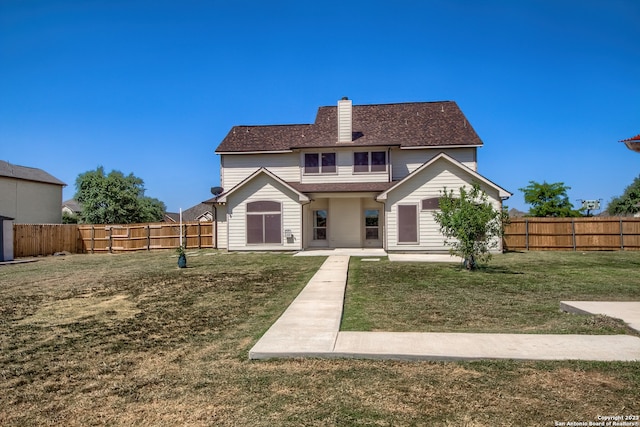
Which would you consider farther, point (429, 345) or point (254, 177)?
point (254, 177)

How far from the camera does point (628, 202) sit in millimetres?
46531

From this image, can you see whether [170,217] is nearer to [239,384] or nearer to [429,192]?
[429,192]

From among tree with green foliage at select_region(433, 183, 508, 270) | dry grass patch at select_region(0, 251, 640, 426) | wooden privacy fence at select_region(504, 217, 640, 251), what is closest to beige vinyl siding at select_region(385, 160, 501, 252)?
wooden privacy fence at select_region(504, 217, 640, 251)

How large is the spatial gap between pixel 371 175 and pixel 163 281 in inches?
553

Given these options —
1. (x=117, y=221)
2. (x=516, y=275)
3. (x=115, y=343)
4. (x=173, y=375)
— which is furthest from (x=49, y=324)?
(x=117, y=221)

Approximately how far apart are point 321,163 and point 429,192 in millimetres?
6491

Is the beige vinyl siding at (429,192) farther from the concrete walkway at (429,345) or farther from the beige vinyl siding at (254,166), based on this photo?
the concrete walkway at (429,345)

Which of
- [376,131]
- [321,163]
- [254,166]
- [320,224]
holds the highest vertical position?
[376,131]

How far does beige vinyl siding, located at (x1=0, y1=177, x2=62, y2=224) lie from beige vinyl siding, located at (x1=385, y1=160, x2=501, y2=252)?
3515 centimetres

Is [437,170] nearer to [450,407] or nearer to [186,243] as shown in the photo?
[186,243]

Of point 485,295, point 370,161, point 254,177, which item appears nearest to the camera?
point 485,295

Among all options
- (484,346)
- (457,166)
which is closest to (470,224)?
(457,166)

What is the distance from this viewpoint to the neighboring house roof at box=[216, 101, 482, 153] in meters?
24.0

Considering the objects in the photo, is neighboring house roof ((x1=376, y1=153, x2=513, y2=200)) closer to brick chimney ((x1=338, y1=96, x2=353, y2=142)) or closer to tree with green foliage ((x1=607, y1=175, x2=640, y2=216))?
brick chimney ((x1=338, y1=96, x2=353, y2=142))
